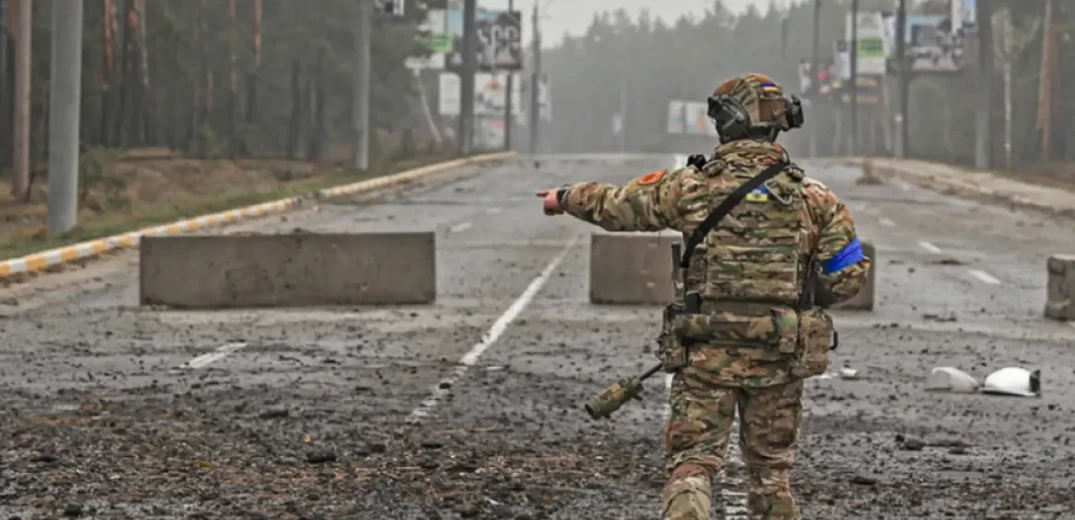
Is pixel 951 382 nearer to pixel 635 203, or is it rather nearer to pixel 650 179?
pixel 650 179

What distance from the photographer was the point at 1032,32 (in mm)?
101938

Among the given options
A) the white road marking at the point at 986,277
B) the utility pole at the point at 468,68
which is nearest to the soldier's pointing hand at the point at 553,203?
the white road marking at the point at 986,277

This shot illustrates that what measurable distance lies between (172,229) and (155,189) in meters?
14.4

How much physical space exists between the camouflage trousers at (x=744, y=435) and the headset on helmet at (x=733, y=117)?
0.81m

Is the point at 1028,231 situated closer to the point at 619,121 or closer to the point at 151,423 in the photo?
the point at 151,423

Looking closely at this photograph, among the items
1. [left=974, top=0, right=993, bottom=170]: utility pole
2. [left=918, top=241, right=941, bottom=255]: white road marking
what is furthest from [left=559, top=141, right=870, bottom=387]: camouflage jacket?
[left=974, top=0, right=993, bottom=170]: utility pole

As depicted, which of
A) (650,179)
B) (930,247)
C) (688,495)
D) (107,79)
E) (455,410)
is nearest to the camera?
(688,495)

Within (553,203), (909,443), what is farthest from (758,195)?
(909,443)

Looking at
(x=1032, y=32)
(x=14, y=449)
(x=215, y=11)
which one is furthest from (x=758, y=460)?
(x=1032, y=32)

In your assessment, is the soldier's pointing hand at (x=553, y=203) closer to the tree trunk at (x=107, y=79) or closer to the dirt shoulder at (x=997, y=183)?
the dirt shoulder at (x=997, y=183)

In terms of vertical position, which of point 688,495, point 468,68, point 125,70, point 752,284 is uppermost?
point 468,68

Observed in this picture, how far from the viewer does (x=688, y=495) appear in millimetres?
5918

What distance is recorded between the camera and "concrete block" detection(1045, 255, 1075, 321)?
18.2 m

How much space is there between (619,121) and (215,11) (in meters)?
119
